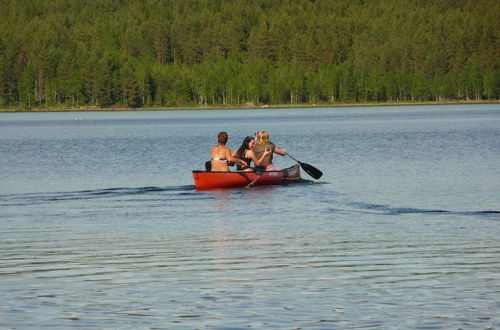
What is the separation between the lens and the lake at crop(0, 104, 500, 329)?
14.7 metres

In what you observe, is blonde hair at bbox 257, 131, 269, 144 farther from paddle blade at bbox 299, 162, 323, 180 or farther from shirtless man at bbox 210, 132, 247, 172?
paddle blade at bbox 299, 162, 323, 180

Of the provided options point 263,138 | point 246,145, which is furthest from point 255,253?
point 246,145

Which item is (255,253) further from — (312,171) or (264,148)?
(312,171)

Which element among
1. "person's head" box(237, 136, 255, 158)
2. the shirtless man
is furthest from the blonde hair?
the shirtless man

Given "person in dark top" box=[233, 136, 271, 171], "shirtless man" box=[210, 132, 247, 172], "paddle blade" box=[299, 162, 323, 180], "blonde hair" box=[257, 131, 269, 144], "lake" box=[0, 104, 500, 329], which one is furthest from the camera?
"paddle blade" box=[299, 162, 323, 180]

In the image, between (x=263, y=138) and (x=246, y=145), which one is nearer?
(x=263, y=138)

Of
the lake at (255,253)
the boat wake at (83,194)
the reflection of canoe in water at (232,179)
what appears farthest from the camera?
the reflection of canoe in water at (232,179)

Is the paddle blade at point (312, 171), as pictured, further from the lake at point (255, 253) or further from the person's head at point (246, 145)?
the person's head at point (246, 145)

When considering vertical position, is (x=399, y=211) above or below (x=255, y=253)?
below

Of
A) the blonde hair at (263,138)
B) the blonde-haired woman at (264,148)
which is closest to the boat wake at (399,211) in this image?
the blonde hair at (263,138)

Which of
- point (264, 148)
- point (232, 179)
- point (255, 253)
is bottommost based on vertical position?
point (255, 253)

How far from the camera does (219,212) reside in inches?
1134

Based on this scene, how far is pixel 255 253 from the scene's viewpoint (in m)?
20.5

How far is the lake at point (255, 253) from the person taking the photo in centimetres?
1466
